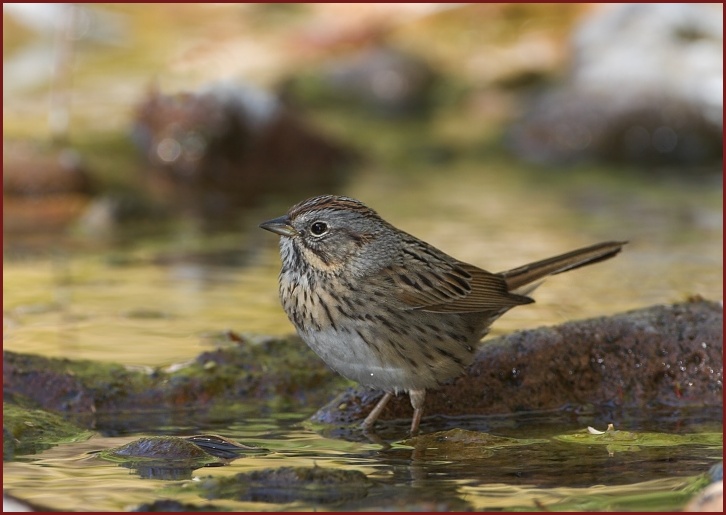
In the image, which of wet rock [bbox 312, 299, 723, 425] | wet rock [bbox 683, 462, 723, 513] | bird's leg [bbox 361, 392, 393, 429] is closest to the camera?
wet rock [bbox 683, 462, 723, 513]

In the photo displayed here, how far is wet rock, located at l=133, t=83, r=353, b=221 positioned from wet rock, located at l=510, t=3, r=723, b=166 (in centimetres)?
288

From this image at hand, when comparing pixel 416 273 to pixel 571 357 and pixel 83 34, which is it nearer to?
pixel 571 357

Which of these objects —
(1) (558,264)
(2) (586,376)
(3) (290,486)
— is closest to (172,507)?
(3) (290,486)

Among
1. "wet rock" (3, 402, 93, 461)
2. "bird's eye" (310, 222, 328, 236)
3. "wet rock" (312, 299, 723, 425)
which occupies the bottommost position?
"wet rock" (3, 402, 93, 461)

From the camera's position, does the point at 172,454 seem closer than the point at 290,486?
No

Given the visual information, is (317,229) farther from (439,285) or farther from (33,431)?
(33,431)

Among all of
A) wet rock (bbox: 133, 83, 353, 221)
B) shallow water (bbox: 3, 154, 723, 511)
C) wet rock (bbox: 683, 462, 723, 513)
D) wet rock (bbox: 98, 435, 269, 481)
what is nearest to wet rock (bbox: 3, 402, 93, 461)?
shallow water (bbox: 3, 154, 723, 511)

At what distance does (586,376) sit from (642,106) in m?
10.8

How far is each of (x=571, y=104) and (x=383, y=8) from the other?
7126mm

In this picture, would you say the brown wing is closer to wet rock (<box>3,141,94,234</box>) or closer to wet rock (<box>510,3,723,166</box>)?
wet rock (<box>3,141,94,234</box>)

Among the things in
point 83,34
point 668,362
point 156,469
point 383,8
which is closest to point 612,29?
point 383,8

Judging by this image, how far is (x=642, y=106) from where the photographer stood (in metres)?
17.1

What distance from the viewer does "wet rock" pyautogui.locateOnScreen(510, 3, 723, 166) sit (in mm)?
16844

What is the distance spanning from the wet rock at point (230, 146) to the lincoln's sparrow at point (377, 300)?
8.06 metres
